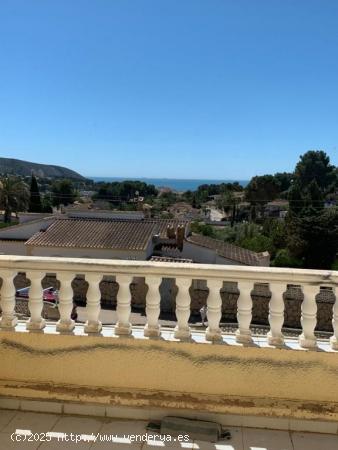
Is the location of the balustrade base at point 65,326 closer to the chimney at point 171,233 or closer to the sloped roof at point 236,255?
the sloped roof at point 236,255

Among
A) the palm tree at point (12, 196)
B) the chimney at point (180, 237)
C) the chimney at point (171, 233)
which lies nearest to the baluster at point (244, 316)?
the chimney at point (180, 237)

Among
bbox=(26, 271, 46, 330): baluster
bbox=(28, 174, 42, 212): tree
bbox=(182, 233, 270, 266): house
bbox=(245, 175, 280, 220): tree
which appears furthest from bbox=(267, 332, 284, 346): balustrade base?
bbox=(245, 175, 280, 220): tree

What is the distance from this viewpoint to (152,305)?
9.64 ft

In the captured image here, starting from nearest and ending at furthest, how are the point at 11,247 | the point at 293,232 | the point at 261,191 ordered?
the point at 11,247, the point at 293,232, the point at 261,191

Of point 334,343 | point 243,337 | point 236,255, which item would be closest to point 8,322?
point 243,337

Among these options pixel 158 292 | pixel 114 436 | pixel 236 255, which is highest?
pixel 158 292

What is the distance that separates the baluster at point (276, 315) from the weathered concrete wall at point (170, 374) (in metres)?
0.08

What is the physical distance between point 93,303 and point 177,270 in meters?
0.64

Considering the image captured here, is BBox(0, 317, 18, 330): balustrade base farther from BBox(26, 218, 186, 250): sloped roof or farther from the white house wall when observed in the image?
the white house wall

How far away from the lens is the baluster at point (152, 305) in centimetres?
293

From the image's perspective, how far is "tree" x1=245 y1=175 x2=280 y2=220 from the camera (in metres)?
72.4

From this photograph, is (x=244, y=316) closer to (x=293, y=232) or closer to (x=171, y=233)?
(x=171, y=233)

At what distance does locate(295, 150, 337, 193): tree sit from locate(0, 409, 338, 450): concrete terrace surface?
8684cm

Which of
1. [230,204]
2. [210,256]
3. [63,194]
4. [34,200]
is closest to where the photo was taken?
[210,256]
